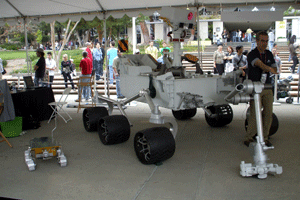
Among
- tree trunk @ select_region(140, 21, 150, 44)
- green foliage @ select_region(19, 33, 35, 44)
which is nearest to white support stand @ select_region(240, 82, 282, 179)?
tree trunk @ select_region(140, 21, 150, 44)

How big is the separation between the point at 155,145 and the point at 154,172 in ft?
1.10

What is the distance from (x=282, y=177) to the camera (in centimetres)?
365

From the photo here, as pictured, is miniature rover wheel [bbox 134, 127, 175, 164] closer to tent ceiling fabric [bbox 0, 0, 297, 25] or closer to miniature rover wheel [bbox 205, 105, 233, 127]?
miniature rover wheel [bbox 205, 105, 233, 127]

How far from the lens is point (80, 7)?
27.7 feet

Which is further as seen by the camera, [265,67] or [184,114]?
[184,114]

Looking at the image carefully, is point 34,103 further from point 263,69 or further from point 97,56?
point 97,56

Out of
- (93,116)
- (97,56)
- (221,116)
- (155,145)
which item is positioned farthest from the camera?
(97,56)

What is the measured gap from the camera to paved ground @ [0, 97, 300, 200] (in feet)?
11.0

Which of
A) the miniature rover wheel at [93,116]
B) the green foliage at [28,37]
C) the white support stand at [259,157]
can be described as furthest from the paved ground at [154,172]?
the green foliage at [28,37]

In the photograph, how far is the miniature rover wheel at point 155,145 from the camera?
12.9ft

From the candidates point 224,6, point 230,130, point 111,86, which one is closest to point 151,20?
point 111,86

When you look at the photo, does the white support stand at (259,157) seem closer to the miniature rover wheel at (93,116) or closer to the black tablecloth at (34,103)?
the miniature rover wheel at (93,116)

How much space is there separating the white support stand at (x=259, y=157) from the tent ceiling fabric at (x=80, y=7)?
4.46 metres

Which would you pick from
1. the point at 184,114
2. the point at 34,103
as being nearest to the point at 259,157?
the point at 184,114
